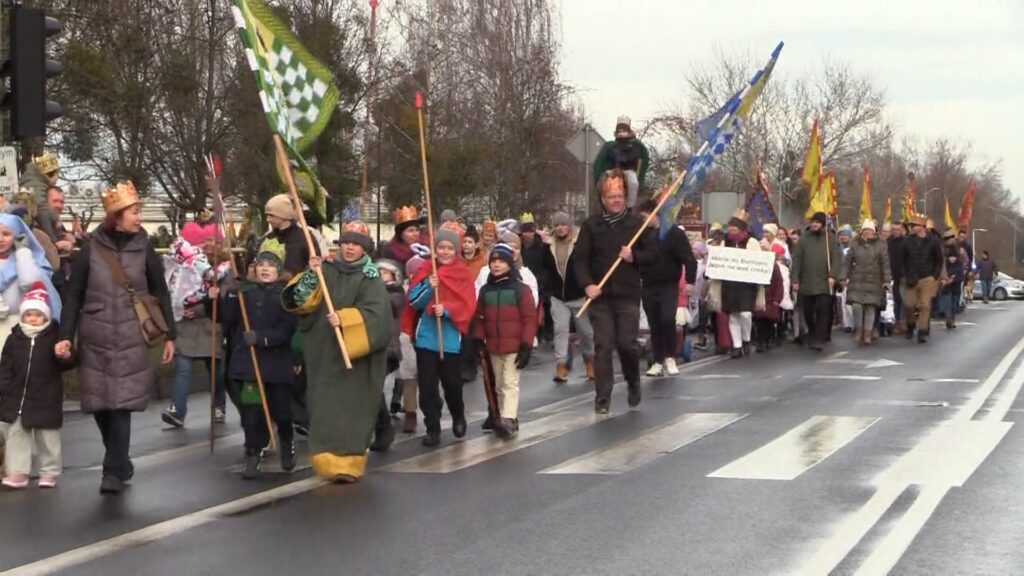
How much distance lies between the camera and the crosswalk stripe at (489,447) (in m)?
10.8

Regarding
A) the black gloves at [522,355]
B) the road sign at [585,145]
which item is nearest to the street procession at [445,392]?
the black gloves at [522,355]

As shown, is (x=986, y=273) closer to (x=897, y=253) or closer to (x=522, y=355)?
(x=897, y=253)

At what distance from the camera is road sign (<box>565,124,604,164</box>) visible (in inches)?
1028

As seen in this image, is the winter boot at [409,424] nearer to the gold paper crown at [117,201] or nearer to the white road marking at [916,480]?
the gold paper crown at [117,201]

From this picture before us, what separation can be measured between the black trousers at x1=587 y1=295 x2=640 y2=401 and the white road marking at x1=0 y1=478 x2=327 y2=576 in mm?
4056

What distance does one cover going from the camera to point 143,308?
33.0 ft

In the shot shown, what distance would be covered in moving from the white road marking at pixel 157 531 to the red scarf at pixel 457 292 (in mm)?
2200

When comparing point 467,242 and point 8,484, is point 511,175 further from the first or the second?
point 8,484

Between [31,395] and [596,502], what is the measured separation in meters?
3.58

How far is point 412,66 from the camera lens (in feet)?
127

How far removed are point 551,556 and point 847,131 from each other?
68404 mm

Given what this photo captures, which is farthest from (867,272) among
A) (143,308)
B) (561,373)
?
(143,308)

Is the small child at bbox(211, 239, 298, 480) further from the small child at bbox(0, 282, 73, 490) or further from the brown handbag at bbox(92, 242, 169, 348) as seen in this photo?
the small child at bbox(0, 282, 73, 490)

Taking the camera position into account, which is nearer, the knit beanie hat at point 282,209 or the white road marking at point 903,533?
the white road marking at point 903,533
